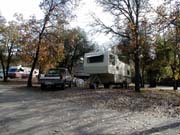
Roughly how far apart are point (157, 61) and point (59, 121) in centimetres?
3925

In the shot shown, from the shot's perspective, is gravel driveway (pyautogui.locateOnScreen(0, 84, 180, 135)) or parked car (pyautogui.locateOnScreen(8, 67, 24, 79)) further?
parked car (pyautogui.locateOnScreen(8, 67, 24, 79))

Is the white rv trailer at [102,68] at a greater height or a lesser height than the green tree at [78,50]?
lesser

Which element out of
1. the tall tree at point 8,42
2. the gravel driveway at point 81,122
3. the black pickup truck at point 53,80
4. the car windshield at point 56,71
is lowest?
the gravel driveway at point 81,122

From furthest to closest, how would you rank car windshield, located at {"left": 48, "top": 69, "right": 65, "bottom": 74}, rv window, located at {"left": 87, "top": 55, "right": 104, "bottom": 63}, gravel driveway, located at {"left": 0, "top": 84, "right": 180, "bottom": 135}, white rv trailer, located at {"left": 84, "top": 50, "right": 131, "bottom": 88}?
rv window, located at {"left": 87, "top": 55, "right": 104, "bottom": 63} < white rv trailer, located at {"left": 84, "top": 50, "right": 131, "bottom": 88} < car windshield, located at {"left": 48, "top": 69, "right": 65, "bottom": 74} < gravel driveway, located at {"left": 0, "top": 84, "right": 180, "bottom": 135}

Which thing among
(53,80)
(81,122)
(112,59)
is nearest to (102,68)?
(112,59)

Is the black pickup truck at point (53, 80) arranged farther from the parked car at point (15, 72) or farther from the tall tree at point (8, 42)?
the parked car at point (15, 72)

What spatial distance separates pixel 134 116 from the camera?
1395 cm

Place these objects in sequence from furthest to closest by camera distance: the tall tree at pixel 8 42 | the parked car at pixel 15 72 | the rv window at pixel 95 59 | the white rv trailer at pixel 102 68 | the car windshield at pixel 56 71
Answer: the parked car at pixel 15 72 < the tall tree at pixel 8 42 < the rv window at pixel 95 59 < the white rv trailer at pixel 102 68 < the car windshield at pixel 56 71

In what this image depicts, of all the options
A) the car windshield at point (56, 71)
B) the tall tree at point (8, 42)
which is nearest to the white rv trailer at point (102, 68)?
the car windshield at point (56, 71)

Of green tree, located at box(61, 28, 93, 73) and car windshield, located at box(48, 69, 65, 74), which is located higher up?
green tree, located at box(61, 28, 93, 73)

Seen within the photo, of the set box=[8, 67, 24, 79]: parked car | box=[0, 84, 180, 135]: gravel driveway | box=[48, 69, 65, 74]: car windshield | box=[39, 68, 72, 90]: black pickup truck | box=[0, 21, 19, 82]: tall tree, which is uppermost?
box=[0, 21, 19, 82]: tall tree

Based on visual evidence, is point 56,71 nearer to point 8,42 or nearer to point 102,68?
point 102,68

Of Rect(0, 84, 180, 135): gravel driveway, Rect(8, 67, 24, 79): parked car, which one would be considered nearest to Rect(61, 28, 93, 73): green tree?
Rect(8, 67, 24, 79): parked car

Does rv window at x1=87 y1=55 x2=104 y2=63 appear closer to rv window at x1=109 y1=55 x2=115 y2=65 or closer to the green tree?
rv window at x1=109 y1=55 x2=115 y2=65
